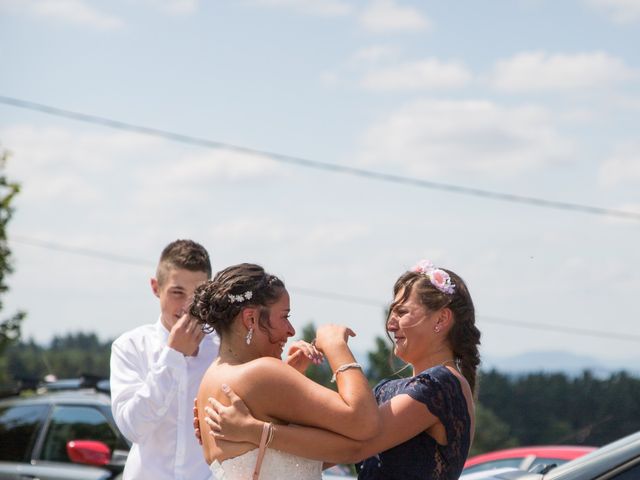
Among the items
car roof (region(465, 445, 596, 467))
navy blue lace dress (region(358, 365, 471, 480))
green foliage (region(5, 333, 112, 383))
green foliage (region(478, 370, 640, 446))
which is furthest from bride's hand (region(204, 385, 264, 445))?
green foliage (region(5, 333, 112, 383))

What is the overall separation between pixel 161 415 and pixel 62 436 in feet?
12.4

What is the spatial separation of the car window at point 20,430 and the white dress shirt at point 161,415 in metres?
3.76

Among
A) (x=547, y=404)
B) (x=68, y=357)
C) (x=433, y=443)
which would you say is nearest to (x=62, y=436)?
(x=433, y=443)

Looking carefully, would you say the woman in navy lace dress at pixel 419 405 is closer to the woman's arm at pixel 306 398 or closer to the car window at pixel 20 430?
the woman's arm at pixel 306 398

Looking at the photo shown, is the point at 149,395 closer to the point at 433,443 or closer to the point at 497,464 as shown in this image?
the point at 433,443

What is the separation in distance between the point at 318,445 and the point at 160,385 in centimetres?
164

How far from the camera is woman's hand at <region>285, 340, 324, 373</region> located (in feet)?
11.8

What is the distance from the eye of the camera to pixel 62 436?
831 cm

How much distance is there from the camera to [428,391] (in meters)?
3.52

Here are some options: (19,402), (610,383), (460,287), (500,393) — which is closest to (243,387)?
(460,287)

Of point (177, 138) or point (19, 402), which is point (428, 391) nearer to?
point (19, 402)

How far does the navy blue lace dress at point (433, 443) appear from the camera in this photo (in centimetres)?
351

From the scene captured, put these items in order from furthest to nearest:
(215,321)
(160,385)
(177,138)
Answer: (177,138)
(160,385)
(215,321)

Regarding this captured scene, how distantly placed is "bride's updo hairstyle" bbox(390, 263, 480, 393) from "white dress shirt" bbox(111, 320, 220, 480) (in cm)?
145
